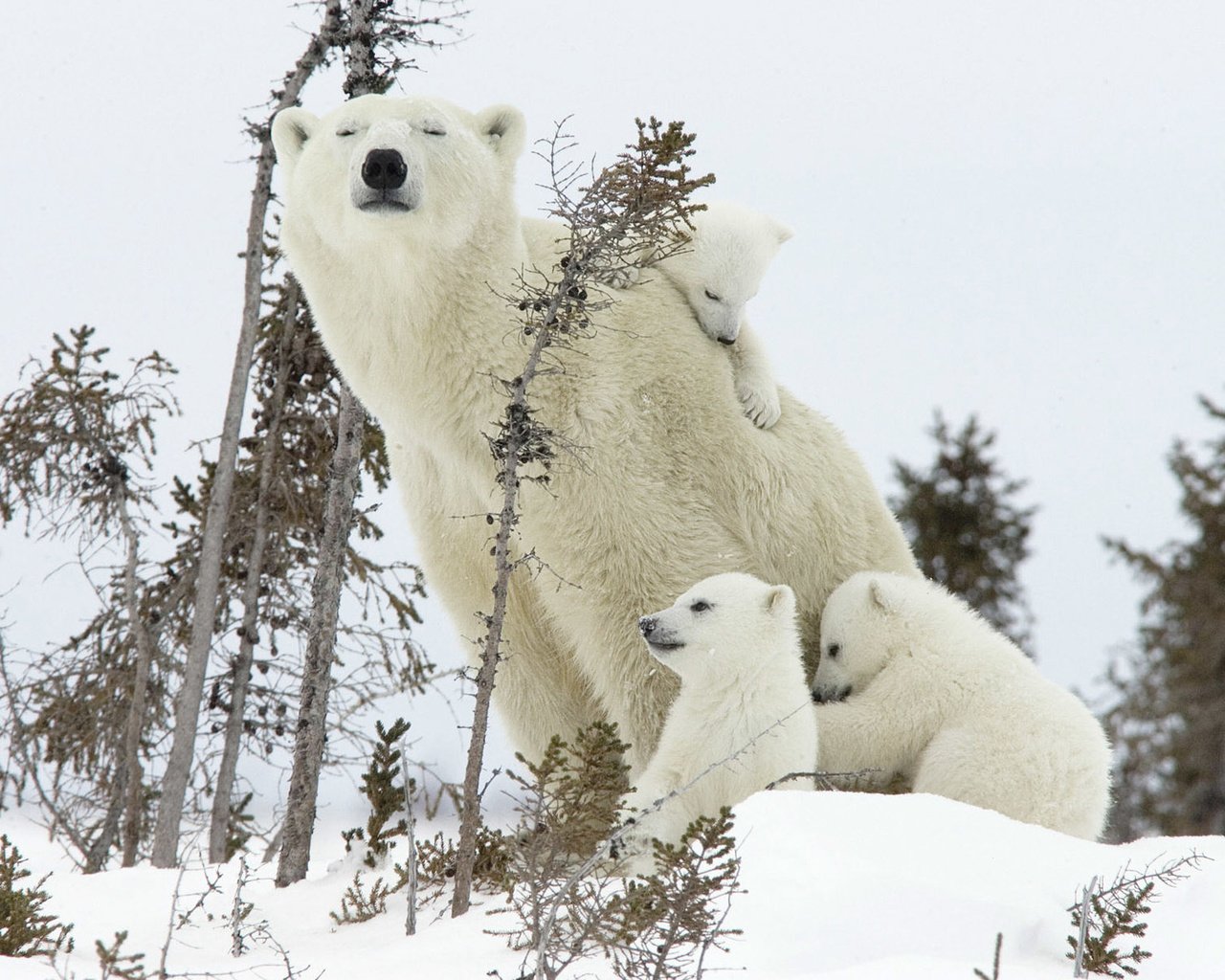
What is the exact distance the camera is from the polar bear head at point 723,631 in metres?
4.88

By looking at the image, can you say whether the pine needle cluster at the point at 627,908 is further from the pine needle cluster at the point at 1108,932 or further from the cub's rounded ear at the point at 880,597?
the cub's rounded ear at the point at 880,597

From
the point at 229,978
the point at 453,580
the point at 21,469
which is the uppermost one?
the point at 21,469

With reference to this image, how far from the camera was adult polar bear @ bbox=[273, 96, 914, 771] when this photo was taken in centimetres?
523

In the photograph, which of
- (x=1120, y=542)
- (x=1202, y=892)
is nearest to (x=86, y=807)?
(x=1202, y=892)

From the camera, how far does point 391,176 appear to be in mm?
4977

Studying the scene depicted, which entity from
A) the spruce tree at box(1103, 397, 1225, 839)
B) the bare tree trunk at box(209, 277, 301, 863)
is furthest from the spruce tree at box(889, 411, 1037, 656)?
the bare tree trunk at box(209, 277, 301, 863)

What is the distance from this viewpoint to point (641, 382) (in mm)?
5496

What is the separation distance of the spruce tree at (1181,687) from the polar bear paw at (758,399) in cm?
1366

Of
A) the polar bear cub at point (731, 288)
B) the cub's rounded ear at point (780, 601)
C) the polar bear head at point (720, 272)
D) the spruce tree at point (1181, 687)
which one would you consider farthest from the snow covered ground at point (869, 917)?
the spruce tree at point (1181, 687)

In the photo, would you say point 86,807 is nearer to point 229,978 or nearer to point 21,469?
point 21,469

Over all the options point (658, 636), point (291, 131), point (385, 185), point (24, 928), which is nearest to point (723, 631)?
point (658, 636)

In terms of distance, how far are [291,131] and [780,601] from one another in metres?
2.76

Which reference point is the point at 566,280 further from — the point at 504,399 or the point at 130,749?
the point at 130,749

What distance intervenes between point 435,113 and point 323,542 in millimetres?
2381
